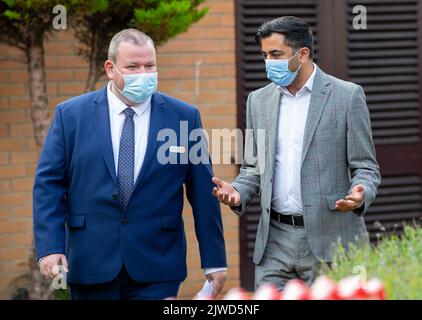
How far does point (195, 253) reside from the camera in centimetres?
711

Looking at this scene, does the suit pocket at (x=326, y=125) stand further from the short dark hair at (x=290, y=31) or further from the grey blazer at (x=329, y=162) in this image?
the short dark hair at (x=290, y=31)

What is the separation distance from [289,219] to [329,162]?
0.35 meters

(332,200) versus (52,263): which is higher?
(332,200)

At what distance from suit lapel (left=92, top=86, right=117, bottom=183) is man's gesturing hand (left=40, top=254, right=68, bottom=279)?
45 cm

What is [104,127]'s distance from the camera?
4398 mm

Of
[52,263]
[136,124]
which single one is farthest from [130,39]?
[52,263]

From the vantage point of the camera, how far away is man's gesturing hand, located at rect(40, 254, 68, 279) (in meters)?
4.24

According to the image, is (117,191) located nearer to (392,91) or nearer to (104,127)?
(104,127)

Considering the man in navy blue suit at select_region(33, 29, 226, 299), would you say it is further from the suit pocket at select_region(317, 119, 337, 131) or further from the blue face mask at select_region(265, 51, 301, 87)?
the suit pocket at select_region(317, 119, 337, 131)

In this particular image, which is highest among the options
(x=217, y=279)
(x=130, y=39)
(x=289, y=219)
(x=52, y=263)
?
(x=130, y=39)

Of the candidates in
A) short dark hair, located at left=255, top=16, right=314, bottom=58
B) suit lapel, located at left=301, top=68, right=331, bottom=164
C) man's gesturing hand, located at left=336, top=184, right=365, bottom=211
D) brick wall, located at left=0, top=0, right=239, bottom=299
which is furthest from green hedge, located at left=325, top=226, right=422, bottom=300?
brick wall, located at left=0, top=0, right=239, bottom=299

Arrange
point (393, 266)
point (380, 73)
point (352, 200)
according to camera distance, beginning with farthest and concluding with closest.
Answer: point (380, 73)
point (352, 200)
point (393, 266)

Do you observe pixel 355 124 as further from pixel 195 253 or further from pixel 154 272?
pixel 195 253
